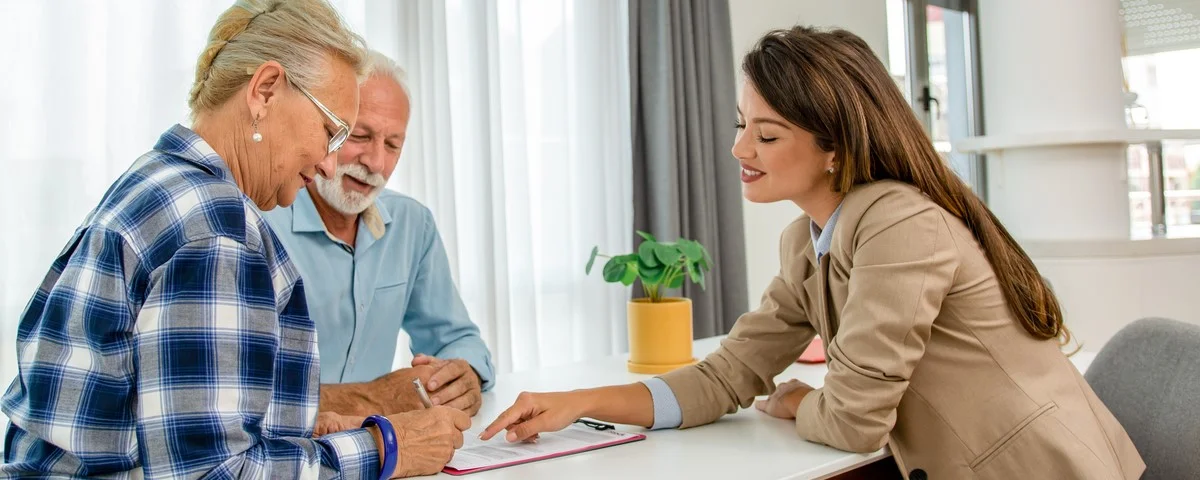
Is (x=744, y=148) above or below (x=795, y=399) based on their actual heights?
above

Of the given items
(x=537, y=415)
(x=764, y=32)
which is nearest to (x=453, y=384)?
(x=537, y=415)

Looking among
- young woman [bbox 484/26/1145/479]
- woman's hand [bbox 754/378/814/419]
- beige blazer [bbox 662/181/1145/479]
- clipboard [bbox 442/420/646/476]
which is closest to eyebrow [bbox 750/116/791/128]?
young woman [bbox 484/26/1145/479]

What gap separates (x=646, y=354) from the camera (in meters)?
1.90

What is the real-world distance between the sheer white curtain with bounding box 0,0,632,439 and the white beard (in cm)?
85

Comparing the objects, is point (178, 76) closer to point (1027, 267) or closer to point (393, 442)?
point (393, 442)

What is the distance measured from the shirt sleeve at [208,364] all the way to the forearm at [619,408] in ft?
1.78

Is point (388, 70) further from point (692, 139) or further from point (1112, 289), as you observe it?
point (1112, 289)

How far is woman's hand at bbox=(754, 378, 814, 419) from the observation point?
1.48m

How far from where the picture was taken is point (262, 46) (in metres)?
1.09

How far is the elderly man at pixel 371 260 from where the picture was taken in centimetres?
188

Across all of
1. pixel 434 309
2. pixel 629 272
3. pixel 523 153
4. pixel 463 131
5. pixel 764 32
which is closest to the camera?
pixel 629 272

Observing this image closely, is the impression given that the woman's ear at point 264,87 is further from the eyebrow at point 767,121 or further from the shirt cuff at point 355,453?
the eyebrow at point 767,121

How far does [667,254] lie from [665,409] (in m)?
0.48

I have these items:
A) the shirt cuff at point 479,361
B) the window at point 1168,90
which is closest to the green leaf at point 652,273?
the shirt cuff at point 479,361
